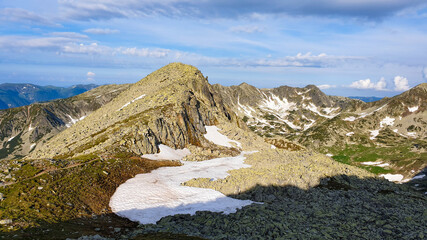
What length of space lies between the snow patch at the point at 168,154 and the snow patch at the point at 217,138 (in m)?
14.0

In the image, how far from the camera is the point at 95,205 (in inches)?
1458

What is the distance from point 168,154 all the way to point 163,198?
1095 inches

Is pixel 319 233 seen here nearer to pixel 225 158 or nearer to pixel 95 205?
pixel 95 205

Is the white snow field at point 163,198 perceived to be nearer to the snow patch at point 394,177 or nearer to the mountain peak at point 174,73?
the mountain peak at point 174,73

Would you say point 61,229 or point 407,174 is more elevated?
point 61,229

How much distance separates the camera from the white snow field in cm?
3709


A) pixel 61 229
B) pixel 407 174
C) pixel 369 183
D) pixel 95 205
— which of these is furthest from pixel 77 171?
pixel 407 174

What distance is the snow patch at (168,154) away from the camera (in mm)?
65537

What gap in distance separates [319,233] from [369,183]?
4235 cm

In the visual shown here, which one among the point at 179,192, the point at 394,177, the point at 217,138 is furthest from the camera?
the point at 394,177

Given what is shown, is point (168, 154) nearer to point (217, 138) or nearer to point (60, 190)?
point (217, 138)

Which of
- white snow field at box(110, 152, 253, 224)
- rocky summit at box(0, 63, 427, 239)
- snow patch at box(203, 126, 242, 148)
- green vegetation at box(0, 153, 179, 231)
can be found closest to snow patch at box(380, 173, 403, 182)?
rocky summit at box(0, 63, 427, 239)

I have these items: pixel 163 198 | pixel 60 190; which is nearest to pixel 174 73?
pixel 163 198

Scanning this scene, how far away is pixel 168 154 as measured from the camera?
226ft
